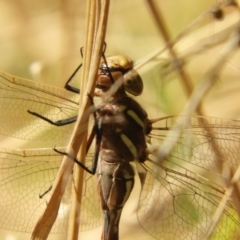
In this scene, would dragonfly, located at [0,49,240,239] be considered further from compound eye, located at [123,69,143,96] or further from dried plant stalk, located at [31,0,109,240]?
dried plant stalk, located at [31,0,109,240]

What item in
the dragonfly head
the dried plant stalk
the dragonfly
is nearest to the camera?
the dried plant stalk

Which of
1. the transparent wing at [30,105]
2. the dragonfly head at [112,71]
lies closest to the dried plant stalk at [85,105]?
the dragonfly head at [112,71]

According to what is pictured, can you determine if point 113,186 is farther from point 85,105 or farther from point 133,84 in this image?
point 85,105

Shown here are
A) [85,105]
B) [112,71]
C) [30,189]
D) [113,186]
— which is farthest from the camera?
[30,189]

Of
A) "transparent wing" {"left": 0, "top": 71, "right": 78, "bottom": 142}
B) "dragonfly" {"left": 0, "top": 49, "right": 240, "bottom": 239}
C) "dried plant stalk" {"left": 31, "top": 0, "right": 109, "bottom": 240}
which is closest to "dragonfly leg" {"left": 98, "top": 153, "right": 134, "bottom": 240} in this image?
"dragonfly" {"left": 0, "top": 49, "right": 240, "bottom": 239}

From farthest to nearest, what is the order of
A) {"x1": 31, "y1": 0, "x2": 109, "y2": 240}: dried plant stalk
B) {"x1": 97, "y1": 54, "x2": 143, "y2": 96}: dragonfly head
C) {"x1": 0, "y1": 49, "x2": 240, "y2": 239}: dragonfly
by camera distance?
{"x1": 0, "y1": 49, "x2": 240, "y2": 239}: dragonfly, {"x1": 97, "y1": 54, "x2": 143, "y2": 96}: dragonfly head, {"x1": 31, "y1": 0, "x2": 109, "y2": 240}: dried plant stalk

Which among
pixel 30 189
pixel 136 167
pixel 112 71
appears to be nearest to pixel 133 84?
pixel 112 71

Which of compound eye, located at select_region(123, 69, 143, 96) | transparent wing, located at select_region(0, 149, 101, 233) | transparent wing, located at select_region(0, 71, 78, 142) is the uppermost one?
compound eye, located at select_region(123, 69, 143, 96)

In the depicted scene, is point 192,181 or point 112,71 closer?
point 112,71

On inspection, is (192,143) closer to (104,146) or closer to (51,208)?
(104,146)
